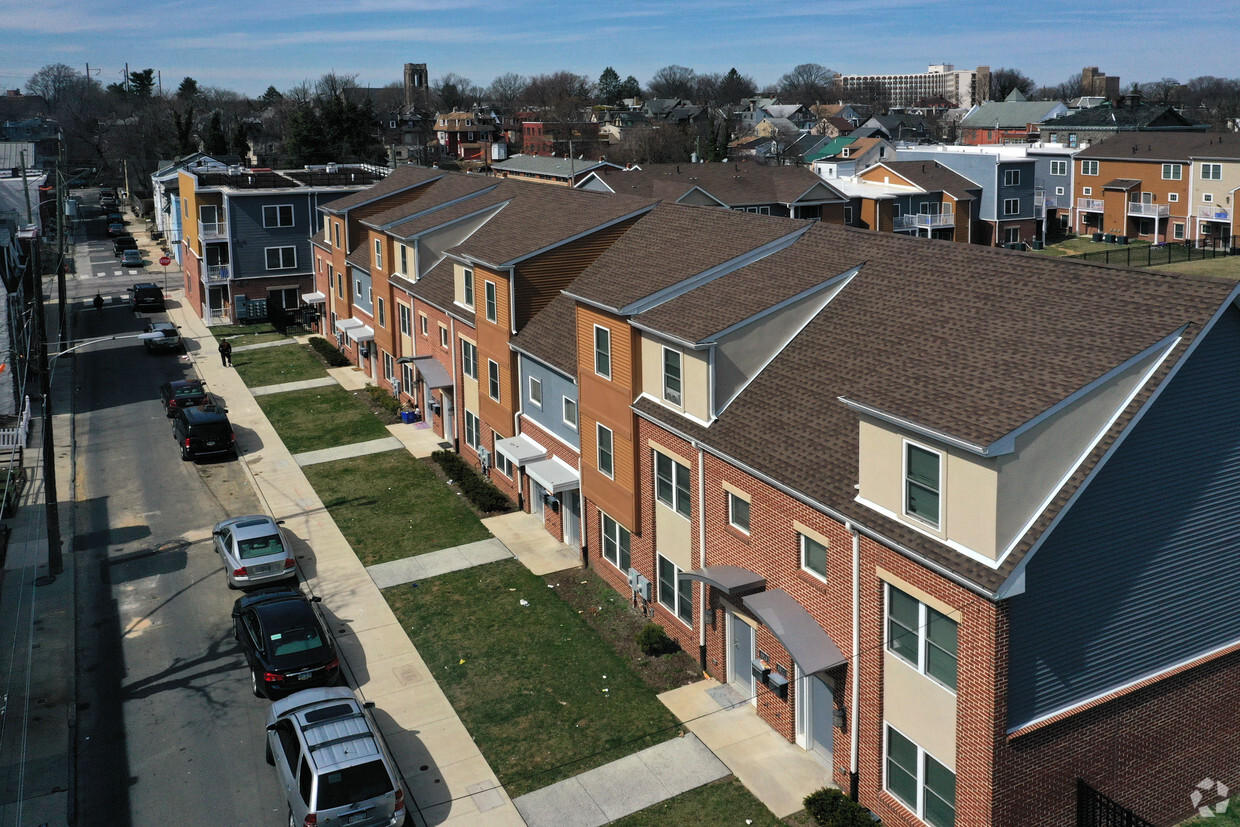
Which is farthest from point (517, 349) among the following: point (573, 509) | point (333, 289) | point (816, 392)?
point (333, 289)

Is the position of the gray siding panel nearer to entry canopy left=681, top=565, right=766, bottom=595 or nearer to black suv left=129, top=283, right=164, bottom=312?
entry canopy left=681, top=565, right=766, bottom=595

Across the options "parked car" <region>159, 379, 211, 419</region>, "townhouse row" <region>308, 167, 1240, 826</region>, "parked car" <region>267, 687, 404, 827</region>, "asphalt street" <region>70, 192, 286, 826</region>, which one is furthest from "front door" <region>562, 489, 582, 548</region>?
"parked car" <region>159, 379, 211, 419</region>

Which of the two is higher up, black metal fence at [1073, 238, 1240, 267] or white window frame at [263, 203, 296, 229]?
white window frame at [263, 203, 296, 229]

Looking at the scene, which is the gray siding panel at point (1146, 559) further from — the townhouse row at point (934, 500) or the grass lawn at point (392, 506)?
the grass lawn at point (392, 506)

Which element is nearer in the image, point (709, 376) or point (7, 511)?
point (709, 376)

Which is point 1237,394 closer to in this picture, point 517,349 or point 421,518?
point 517,349

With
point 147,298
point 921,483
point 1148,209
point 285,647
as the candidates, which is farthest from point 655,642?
point 1148,209

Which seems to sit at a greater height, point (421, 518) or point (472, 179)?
point (472, 179)
